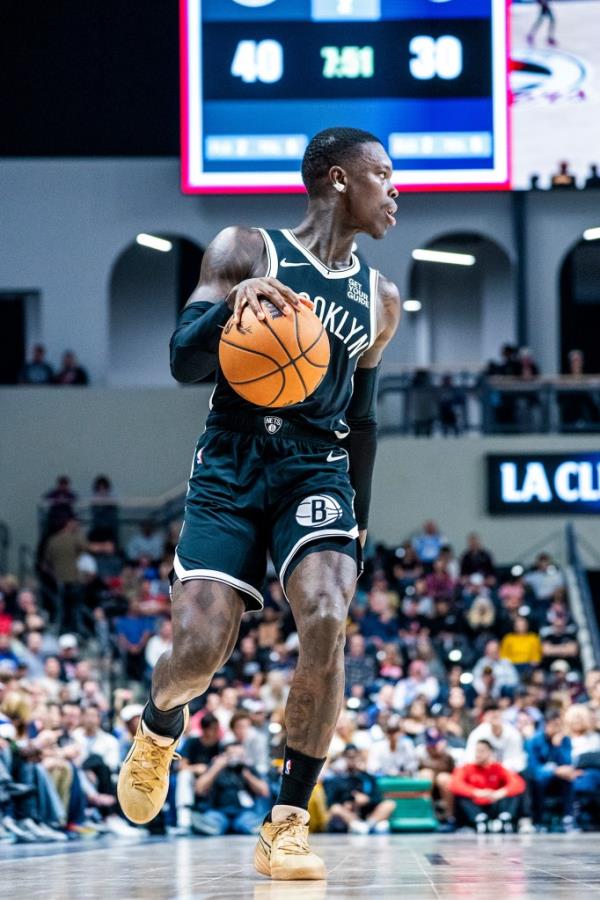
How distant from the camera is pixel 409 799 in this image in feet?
39.3

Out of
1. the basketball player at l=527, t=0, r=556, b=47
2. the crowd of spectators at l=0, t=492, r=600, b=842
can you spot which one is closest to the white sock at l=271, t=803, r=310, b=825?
the crowd of spectators at l=0, t=492, r=600, b=842

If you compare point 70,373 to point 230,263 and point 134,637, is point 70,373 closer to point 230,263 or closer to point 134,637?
point 134,637

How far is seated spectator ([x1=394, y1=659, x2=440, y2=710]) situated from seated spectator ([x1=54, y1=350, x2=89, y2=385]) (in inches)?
320

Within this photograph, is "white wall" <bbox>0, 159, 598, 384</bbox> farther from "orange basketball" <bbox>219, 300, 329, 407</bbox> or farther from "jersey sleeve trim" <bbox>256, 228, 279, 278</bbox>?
"orange basketball" <bbox>219, 300, 329, 407</bbox>

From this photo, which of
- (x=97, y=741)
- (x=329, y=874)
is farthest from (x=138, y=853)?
(x=97, y=741)

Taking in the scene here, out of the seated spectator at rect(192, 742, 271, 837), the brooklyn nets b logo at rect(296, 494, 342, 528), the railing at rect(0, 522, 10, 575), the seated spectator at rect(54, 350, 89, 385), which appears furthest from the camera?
the seated spectator at rect(54, 350, 89, 385)

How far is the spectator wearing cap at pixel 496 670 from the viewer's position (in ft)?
48.2

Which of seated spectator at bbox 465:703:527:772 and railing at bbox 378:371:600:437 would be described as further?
railing at bbox 378:371:600:437

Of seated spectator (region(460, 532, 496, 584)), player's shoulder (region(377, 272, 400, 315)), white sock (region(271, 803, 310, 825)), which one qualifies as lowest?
white sock (region(271, 803, 310, 825))

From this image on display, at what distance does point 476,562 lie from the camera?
59.6 feet

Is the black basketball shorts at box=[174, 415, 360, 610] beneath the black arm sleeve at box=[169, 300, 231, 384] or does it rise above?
Result: beneath

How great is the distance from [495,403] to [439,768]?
8.19m

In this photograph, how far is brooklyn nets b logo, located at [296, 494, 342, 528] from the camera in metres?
4.41

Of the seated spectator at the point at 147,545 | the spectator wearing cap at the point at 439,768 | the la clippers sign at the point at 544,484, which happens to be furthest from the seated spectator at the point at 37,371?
the spectator wearing cap at the point at 439,768
